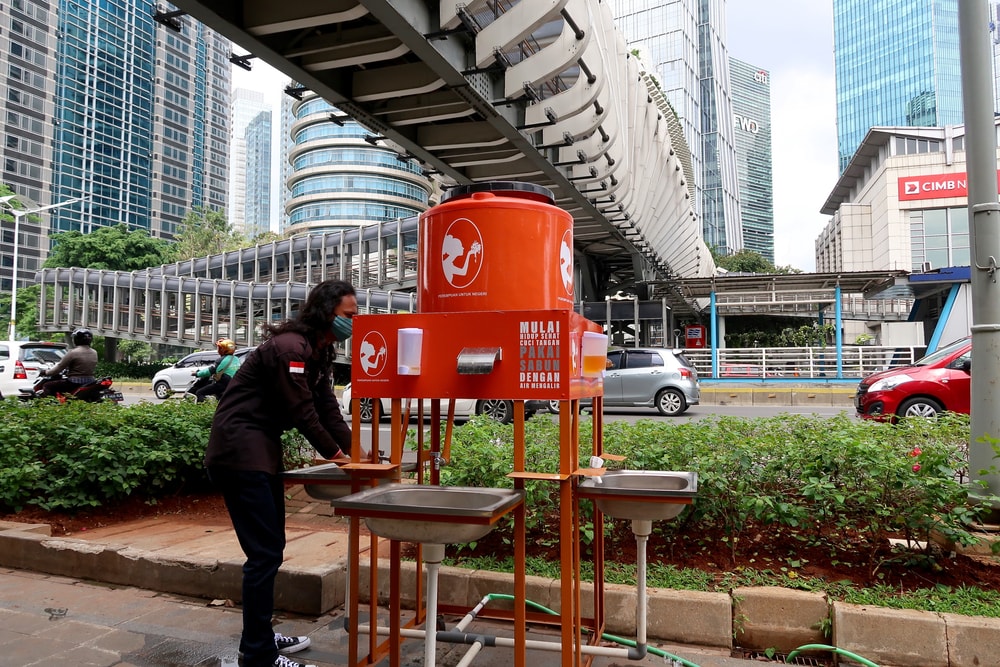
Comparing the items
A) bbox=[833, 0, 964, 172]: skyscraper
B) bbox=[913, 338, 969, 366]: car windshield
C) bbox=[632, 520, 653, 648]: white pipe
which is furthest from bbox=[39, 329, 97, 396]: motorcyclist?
bbox=[833, 0, 964, 172]: skyscraper

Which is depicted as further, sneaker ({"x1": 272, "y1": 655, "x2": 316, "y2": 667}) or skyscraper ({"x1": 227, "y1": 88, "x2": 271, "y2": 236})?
skyscraper ({"x1": 227, "y1": 88, "x2": 271, "y2": 236})

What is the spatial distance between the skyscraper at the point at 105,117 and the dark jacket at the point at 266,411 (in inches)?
2453

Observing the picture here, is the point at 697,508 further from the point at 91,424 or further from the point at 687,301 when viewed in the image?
the point at 687,301

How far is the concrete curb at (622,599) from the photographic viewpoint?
9.30ft

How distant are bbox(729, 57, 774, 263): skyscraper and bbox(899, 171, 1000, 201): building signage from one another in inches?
3555

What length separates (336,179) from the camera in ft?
235

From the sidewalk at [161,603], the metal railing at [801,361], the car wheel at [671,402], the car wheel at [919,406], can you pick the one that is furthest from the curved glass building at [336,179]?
the sidewalk at [161,603]

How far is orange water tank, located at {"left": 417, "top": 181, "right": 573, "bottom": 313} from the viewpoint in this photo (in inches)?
106

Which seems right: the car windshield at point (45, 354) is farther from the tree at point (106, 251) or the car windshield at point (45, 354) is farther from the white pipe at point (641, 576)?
the tree at point (106, 251)

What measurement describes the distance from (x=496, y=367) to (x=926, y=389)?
945 centimetres

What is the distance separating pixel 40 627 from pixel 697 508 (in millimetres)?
3591

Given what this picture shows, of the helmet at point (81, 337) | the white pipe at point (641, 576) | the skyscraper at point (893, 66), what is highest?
the skyscraper at point (893, 66)

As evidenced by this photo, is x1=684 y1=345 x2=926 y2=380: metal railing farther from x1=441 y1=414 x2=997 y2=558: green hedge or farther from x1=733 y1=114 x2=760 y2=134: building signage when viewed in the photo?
x1=733 y1=114 x2=760 y2=134: building signage

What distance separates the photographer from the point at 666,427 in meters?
4.65
